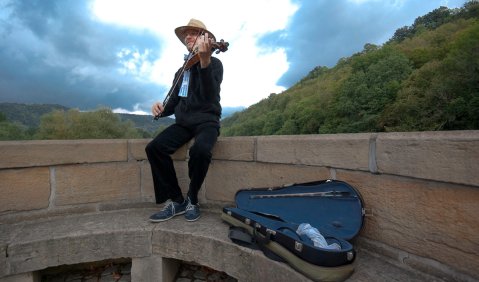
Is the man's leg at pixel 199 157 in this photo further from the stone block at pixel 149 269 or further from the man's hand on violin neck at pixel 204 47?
the man's hand on violin neck at pixel 204 47

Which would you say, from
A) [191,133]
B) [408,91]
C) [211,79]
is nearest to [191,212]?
[191,133]

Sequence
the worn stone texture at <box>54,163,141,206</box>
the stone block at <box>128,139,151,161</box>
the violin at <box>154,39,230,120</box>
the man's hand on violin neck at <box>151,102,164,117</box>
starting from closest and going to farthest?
the violin at <box>154,39,230,120</box>
the worn stone texture at <box>54,163,141,206</box>
the stone block at <box>128,139,151,161</box>
the man's hand on violin neck at <box>151,102,164,117</box>

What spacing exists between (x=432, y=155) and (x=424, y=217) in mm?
334

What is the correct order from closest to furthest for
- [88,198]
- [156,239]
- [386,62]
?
[156,239] → [88,198] → [386,62]

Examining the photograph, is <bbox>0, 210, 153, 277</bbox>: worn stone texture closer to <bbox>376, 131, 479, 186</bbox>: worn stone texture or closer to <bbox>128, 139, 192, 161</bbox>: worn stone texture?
<bbox>128, 139, 192, 161</bbox>: worn stone texture

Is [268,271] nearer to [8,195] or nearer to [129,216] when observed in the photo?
[129,216]

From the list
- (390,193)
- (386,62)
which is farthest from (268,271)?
(386,62)

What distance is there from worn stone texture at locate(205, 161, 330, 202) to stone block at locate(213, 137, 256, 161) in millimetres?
52

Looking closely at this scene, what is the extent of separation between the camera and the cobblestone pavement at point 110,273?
7.83 ft

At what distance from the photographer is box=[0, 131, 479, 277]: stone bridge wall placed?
1441 millimetres

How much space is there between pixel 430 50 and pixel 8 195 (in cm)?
4838

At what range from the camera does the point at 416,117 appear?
30047 mm

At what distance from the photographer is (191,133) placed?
2.68 metres

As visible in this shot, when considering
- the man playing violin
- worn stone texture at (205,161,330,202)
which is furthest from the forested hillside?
the man playing violin
